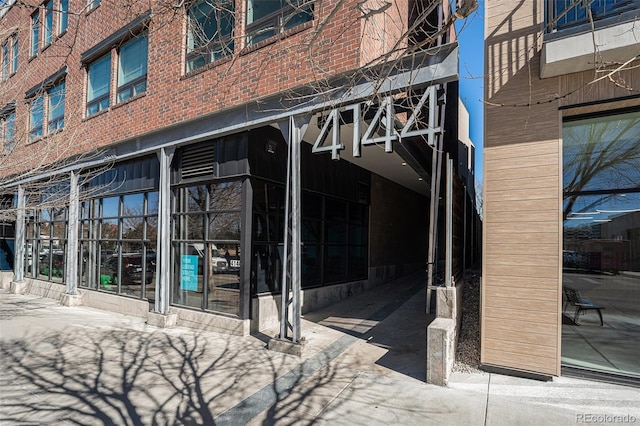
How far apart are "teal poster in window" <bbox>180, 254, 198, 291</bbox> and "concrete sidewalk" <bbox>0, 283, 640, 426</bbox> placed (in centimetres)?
125

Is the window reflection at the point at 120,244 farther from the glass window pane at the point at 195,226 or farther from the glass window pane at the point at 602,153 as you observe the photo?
the glass window pane at the point at 602,153

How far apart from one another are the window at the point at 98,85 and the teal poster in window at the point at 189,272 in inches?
230

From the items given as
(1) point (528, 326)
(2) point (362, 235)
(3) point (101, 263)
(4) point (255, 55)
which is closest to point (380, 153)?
(2) point (362, 235)

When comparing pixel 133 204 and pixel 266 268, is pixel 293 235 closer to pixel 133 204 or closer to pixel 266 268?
pixel 266 268

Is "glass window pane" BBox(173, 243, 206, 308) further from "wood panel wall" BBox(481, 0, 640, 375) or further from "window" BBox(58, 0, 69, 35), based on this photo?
"window" BBox(58, 0, 69, 35)

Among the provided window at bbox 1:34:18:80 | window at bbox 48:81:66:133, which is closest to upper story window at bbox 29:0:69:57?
window at bbox 1:34:18:80

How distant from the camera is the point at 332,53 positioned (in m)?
6.42

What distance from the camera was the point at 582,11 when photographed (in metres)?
5.05

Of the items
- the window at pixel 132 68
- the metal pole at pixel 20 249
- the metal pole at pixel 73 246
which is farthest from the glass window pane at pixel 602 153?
the metal pole at pixel 20 249

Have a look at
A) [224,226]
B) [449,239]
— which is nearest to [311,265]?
[224,226]

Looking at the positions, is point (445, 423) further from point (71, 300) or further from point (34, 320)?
point (71, 300)

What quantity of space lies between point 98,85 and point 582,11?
12.4 meters

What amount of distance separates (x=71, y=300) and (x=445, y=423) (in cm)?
1139

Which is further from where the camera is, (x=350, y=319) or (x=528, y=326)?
(x=350, y=319)
